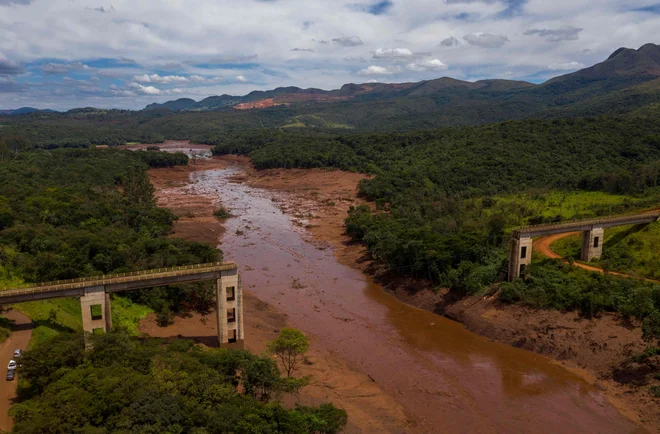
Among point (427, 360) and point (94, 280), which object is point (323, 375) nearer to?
point (427, 360)

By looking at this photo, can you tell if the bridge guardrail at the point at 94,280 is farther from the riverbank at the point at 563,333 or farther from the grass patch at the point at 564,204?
the grass patch at the point at 564,204

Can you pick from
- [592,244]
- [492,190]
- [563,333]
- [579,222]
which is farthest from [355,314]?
[492,190]

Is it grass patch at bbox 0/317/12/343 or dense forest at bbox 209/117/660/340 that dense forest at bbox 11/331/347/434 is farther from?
dense forest at bbox 209/117/660/340

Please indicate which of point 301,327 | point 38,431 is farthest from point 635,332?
point 38,431

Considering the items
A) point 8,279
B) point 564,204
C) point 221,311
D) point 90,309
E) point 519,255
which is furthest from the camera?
Answer: point 564,204

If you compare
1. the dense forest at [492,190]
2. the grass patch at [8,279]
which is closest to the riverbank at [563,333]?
the dense forest at [492,190]

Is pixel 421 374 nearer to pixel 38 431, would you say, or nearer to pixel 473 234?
pixel 473 234
